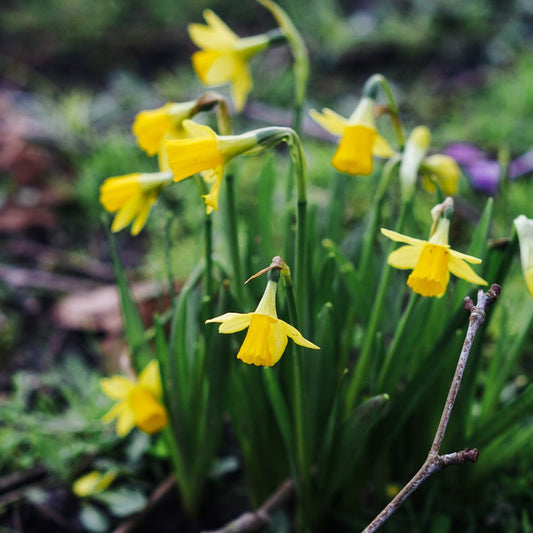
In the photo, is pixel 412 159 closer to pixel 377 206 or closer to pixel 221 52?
pixel 377 206

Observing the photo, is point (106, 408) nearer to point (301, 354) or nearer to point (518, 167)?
point (301, 354)

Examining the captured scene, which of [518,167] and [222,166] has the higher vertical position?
[222,166]

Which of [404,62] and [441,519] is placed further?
[404,62]

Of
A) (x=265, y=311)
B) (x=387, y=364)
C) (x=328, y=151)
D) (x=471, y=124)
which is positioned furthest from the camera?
(x=471, y=124)

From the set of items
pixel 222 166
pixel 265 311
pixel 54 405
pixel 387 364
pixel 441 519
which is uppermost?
pixel 222 166

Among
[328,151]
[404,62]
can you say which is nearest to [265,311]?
[328,151]

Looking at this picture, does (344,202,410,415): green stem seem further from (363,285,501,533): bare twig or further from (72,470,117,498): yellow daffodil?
(72,470,117,498): yellow daffodil

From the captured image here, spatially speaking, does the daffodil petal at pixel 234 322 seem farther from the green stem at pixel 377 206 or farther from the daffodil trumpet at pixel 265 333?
the green stem at pixel 377 206

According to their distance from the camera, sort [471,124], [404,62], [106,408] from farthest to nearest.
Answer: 1. [404,62]
2. [471,124]
3. [106,408]

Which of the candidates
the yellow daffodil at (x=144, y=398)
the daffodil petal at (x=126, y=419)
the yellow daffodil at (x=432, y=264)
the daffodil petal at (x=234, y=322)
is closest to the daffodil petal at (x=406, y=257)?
the yellow daffodil at (x=432, y=264)
